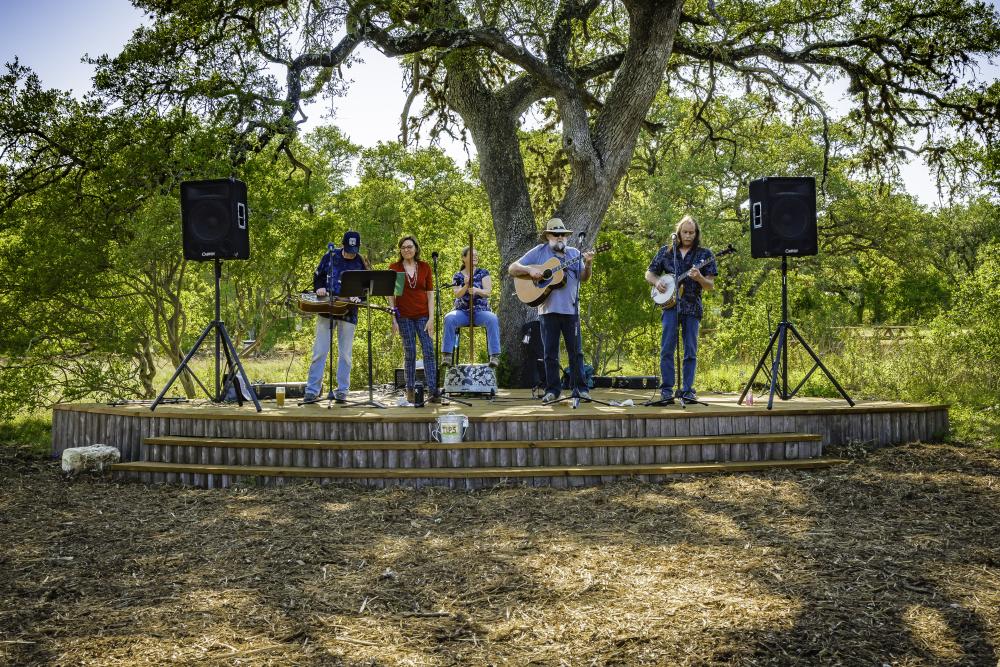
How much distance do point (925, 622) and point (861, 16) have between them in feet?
32.7

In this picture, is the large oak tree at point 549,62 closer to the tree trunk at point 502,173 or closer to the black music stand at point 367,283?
the tree trunk at point 502,173

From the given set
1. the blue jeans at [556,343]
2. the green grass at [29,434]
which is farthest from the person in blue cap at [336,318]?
the green grass at [29,434]

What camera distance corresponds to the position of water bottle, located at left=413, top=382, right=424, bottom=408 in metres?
7.56

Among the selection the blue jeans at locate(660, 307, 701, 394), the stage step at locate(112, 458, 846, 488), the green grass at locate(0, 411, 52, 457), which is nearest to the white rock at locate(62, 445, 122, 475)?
the stage step at locate(112, 458, 846, 488)

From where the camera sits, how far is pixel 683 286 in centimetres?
723

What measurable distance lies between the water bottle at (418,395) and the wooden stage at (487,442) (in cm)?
44

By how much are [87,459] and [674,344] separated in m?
5.43

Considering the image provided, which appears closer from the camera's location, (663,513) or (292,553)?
(292,553)

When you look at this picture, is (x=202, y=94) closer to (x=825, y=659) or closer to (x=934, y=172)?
(x=825, y=659)

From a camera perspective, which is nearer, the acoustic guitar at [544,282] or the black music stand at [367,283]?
the black music stand at [367,283]

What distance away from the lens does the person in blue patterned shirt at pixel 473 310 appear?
867cm

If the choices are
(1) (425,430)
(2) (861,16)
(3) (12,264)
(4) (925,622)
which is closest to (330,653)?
(4) (925,622)

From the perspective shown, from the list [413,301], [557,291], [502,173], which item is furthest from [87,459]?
[502,173]

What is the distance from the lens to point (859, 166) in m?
11.9
